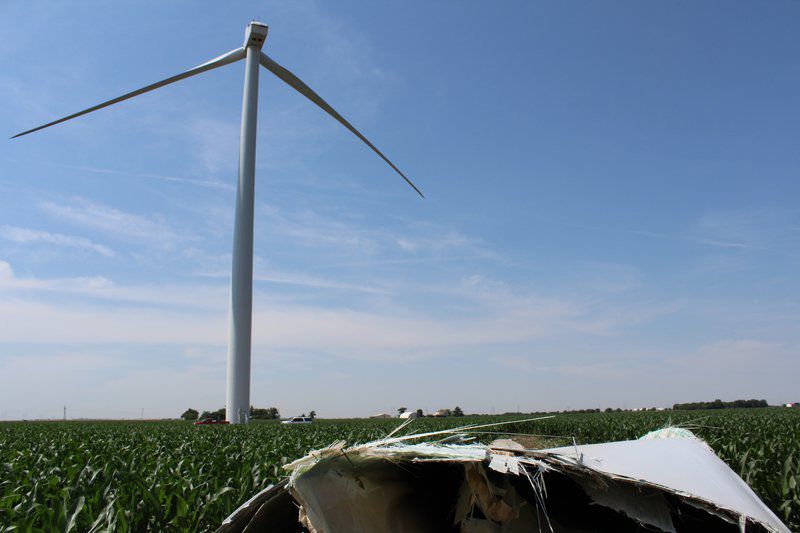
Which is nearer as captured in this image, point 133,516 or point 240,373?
point 133,516

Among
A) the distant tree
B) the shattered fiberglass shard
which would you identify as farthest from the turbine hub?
the distant tree

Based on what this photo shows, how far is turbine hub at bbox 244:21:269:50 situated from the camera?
31703mm

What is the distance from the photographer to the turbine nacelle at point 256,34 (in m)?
31.7

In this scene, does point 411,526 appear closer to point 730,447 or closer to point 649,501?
point 649,501

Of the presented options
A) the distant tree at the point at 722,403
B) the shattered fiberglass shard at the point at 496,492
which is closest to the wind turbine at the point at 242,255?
the shattered fiberglass shard at the point at 496,492

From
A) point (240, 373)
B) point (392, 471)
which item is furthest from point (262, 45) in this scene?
point (392, 471)

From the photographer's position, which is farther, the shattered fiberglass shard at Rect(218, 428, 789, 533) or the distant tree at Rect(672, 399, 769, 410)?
the distant tree at Rect(672, 399, 769, 410)

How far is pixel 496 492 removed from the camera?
221 centimetres

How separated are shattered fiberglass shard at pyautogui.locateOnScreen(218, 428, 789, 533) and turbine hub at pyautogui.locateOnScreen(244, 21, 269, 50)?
109 feet

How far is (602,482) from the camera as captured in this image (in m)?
1.97

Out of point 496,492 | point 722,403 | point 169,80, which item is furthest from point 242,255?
point 722,403

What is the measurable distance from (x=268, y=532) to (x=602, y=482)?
128 centimetres

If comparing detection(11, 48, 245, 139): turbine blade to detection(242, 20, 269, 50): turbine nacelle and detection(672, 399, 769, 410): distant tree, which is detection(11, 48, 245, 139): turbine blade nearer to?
detection(242, 20, 269, 50): turbine nacelle

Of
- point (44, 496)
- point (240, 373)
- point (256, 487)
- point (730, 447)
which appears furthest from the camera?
point (240, 373)
